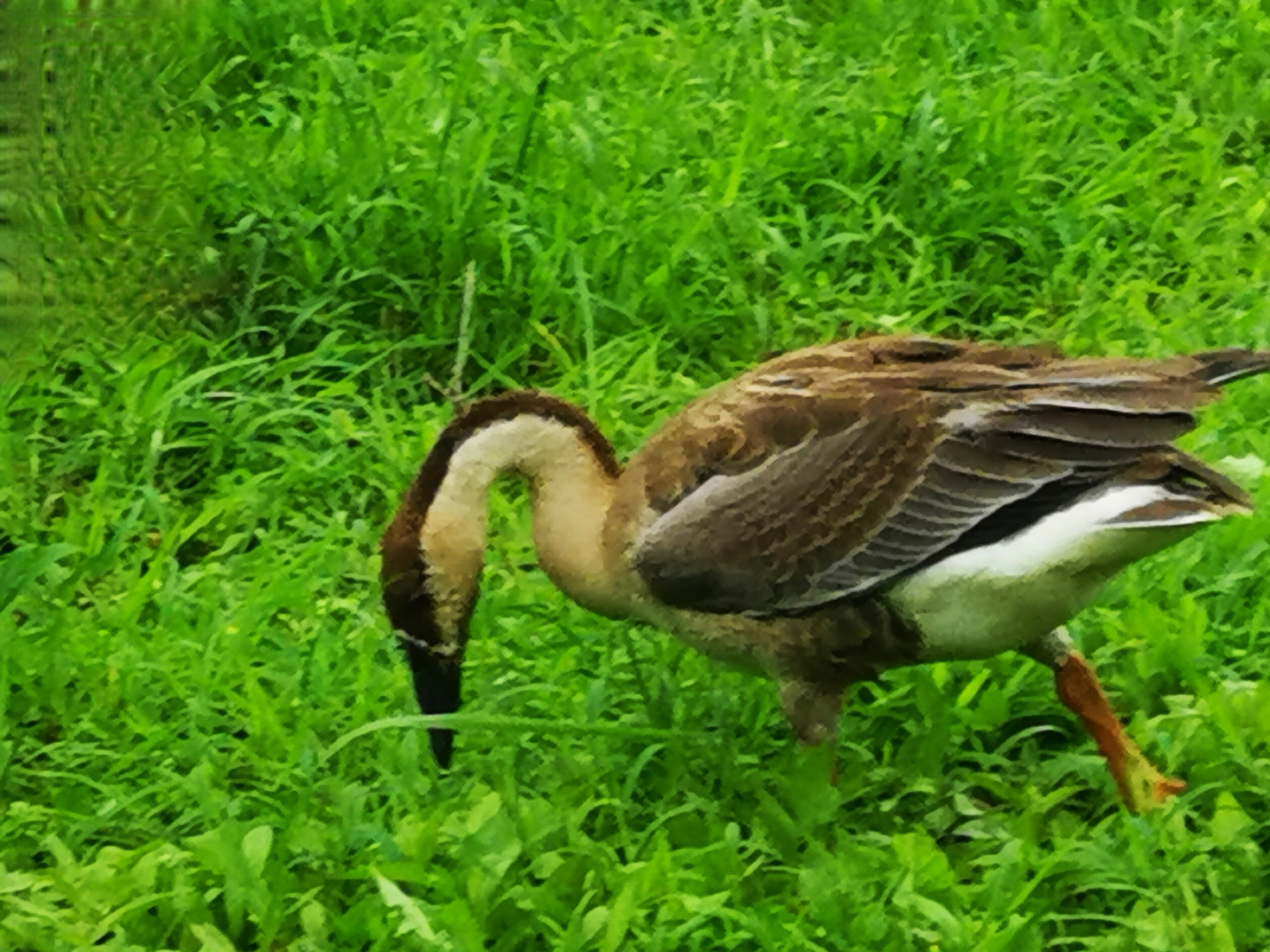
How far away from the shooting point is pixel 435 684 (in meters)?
3.04

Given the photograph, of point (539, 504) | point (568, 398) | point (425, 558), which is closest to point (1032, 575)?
point (539, 504)

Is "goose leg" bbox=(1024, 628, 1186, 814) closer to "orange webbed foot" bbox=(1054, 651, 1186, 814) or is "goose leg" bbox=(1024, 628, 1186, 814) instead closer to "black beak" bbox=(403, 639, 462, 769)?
"orange webbed foot" bbox=(1054, 651, 1186, 814)

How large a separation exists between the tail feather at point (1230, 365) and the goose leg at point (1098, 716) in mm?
477

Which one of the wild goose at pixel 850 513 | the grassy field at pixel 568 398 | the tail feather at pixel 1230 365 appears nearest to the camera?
the grassy field at pixel 568 398

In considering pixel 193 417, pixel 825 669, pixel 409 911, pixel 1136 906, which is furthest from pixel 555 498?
pixel 193 417

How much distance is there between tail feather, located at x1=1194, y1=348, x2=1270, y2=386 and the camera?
2.90 meters

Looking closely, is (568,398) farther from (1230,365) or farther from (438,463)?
(1230,365)

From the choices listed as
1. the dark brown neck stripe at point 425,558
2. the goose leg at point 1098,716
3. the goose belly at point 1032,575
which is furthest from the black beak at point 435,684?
the goose leg at point 1098,716

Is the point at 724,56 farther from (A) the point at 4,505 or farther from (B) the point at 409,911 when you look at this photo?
(B) the point at 409,911

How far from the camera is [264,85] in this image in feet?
17.0

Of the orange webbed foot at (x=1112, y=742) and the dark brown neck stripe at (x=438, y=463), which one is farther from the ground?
the dark brown neck stripe at (x=438, y=463)

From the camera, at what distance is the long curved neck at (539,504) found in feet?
9.80

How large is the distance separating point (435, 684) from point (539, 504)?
0.35m

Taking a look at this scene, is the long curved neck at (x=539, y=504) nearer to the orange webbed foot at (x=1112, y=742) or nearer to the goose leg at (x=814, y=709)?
the goose leg at (x=814, y=709)
